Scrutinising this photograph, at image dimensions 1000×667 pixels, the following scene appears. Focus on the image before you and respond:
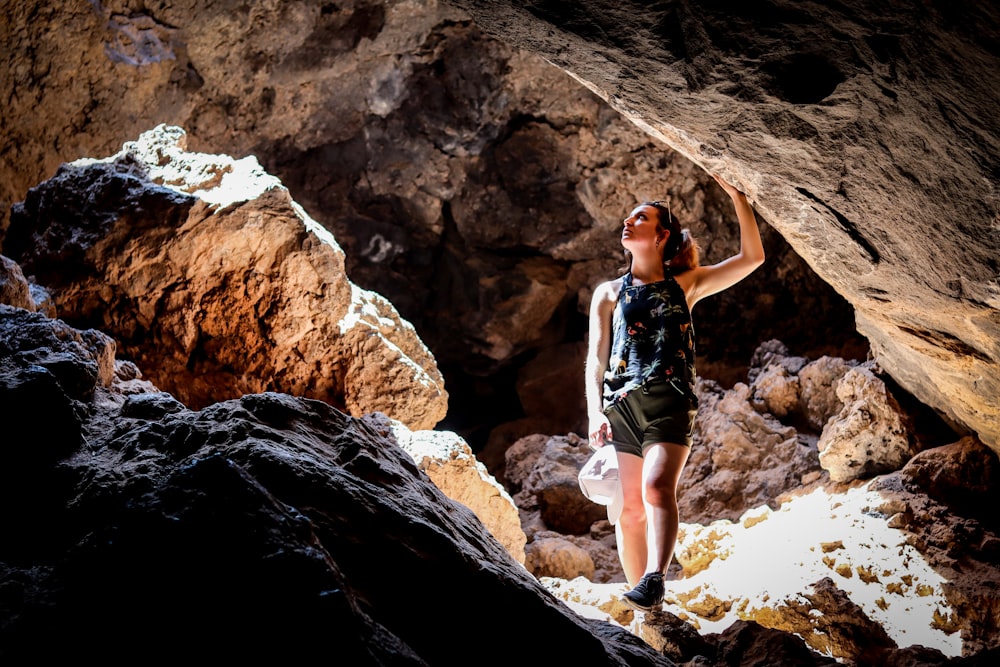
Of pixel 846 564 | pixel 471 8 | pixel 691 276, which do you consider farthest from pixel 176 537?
pixel 846 564

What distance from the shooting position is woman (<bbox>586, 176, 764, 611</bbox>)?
2.82 metres

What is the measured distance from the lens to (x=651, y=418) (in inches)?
117

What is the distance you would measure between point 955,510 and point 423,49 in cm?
572

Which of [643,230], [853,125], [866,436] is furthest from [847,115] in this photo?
[866,436]

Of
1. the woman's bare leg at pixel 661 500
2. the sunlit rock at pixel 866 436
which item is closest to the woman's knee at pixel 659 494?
the woman's bare leg at pixel 661 500

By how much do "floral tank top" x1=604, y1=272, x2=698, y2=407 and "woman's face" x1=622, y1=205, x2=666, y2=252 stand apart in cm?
22

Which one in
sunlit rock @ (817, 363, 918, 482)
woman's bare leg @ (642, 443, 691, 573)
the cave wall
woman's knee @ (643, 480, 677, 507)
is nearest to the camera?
woman's bare leg @ (642, 443, 691, 573)

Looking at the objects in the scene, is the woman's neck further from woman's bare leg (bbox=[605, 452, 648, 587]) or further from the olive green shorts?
woman's bare leg (bbox=[605, 452, 648, 587])

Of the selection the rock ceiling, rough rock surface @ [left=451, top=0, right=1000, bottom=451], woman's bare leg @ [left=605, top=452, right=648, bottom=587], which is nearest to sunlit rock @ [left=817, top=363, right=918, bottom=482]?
the rock ceiling

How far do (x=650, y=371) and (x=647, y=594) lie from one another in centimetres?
96

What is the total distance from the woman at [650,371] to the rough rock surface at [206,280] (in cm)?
141

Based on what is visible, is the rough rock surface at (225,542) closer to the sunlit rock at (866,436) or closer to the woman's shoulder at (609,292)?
the woman's shoulder at (609,292)

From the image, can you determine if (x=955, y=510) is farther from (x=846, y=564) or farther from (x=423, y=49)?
(x=423, y=49)

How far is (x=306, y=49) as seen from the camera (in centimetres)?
647
